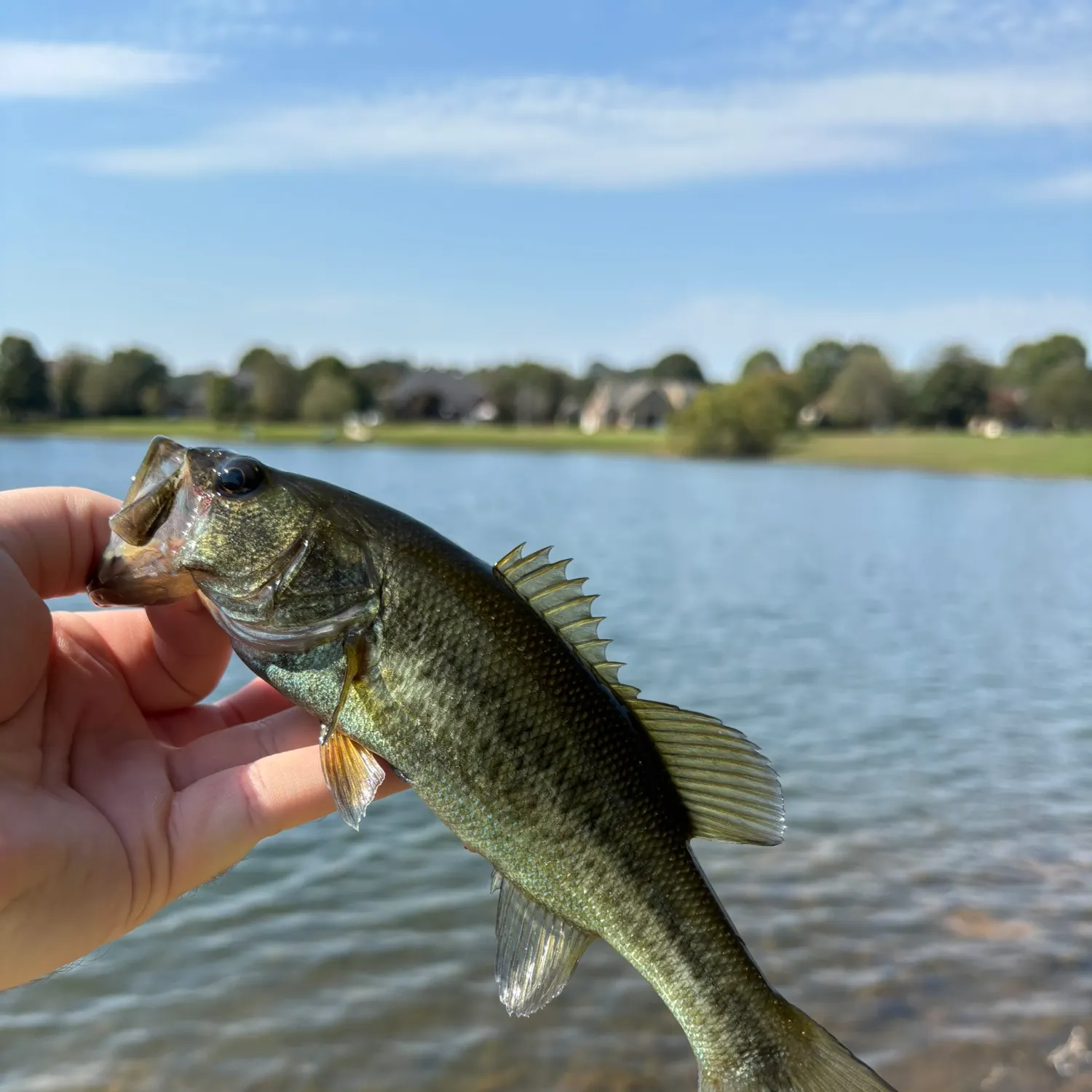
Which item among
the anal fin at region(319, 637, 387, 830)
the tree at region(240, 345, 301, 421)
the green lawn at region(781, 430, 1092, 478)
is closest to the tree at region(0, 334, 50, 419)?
the tree at region(240, 345, 301, 421)

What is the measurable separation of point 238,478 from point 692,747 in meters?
1.65

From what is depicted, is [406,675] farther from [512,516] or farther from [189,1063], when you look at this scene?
[512,516]

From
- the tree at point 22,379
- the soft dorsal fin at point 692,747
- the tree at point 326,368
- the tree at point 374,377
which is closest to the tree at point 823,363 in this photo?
the tree at point 374,377

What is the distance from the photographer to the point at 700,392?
112m

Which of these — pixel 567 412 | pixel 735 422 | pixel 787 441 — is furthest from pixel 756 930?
pixel 567 412

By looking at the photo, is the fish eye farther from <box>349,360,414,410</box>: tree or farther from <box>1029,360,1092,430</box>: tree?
<box>349,360,414,410</box>: tree

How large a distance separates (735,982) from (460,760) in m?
1.08

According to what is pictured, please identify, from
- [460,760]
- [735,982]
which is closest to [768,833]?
[735,982]

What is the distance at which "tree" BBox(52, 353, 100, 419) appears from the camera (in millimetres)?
109500

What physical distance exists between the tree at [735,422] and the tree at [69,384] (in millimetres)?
66313

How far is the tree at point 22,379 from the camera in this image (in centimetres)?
9881

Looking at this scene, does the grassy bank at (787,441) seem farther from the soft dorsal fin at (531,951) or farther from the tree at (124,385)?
the soft dorsal fin at (531,951)

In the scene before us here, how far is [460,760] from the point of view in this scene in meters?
2.96

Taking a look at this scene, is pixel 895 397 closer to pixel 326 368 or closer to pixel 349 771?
A: pixel 326 368
